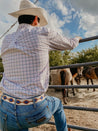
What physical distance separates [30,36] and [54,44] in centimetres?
24

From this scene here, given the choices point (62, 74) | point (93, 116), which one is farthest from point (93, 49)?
point (93, 116)

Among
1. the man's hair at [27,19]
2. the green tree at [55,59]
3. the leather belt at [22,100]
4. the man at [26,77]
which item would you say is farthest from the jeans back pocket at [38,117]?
the green tree at [55,59]

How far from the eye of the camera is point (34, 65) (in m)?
1.02

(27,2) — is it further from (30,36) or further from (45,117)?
(45,117)

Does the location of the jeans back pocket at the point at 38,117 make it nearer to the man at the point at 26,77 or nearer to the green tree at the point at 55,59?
the man at the point at 26,77

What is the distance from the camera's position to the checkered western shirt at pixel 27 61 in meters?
0.99

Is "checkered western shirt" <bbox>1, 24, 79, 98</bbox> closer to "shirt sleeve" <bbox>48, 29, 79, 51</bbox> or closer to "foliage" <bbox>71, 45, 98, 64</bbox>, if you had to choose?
"shirt sleeve" <bbox>48, 29, 79, 51</bbox>

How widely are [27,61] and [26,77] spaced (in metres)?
0.14

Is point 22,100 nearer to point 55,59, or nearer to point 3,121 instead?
point 3,121

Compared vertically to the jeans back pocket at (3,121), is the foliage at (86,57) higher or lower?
higher

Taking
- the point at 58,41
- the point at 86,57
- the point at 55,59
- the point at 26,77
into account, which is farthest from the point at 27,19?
the point at 86,57

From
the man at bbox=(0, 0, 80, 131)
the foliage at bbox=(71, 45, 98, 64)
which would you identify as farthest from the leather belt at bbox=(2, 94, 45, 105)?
the foliage at bbox=(71, 45, 98, 64)

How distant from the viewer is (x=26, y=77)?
3.32 feet

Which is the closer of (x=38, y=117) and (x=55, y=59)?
(x=38, y=117)
